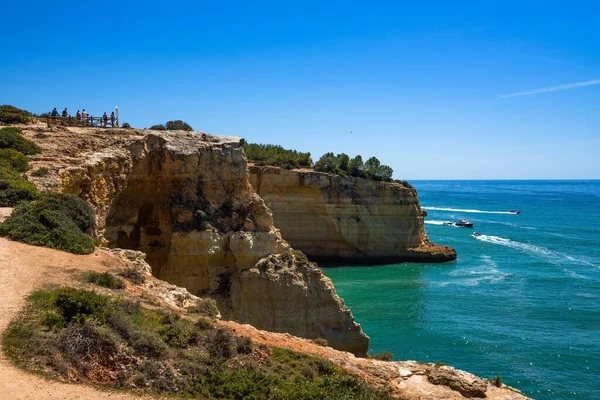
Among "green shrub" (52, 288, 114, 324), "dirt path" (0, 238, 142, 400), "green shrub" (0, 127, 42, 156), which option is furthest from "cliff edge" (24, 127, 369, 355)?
"green shrub" (52, 288, 114, 324)

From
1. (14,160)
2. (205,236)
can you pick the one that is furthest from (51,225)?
(205,236)

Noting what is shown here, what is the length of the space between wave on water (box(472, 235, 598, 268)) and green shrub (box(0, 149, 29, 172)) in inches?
1794

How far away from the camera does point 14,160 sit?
18.6m

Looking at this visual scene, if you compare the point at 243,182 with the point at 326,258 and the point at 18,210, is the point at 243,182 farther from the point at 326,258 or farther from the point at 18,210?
the point at 326,258

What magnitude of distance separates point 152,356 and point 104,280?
3452 mm

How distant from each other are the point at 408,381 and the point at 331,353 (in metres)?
1.90

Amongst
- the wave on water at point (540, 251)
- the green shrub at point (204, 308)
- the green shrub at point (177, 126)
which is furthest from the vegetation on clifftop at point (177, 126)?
the wave on water at point (540, 251)

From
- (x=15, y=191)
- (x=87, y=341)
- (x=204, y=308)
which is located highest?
(x=15, y=191)

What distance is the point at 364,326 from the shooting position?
30078 millimetres

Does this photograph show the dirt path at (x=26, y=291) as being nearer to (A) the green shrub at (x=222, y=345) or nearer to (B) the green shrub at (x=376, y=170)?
(A) the green shrub at (x=222, y=345)

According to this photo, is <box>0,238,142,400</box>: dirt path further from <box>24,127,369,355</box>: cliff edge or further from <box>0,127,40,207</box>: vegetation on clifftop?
<box>24,127,369,355</box>: cliff edge

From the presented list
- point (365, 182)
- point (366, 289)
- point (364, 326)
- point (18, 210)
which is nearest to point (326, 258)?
point (365, 182)

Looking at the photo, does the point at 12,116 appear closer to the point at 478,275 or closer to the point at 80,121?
the point at 80,121

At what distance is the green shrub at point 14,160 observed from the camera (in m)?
18.3
